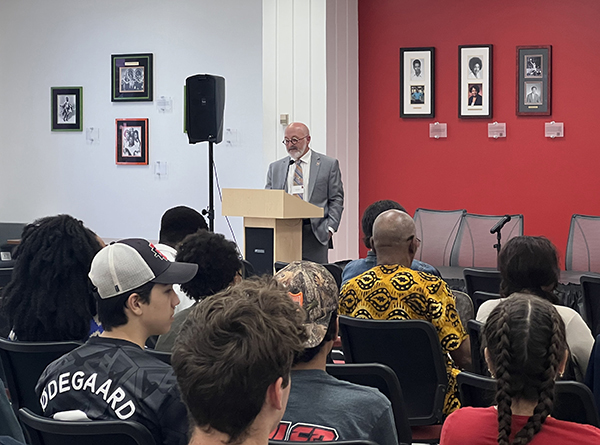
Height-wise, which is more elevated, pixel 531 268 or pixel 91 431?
pixel 531 268

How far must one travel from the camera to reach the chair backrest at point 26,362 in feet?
8.59

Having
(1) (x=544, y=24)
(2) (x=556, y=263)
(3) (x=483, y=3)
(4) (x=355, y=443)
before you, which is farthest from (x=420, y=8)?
(4) (x=355, y=443)

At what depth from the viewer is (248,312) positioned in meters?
1.31

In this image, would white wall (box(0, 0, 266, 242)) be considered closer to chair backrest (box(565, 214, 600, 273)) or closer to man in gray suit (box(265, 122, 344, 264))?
man in gray suit (box(265, 122, 344, 264))

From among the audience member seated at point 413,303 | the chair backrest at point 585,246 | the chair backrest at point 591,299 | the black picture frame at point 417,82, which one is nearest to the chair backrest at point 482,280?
the chair backrest at point 591,299

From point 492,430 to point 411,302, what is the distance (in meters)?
1.26

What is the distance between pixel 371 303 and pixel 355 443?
4.77ft

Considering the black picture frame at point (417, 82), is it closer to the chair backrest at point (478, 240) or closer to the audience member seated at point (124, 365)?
the chair backrest at point (478, 240)

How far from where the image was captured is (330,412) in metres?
1.81

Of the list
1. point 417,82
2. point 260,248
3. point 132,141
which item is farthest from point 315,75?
point 132,141

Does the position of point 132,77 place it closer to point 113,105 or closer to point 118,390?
point 113,105

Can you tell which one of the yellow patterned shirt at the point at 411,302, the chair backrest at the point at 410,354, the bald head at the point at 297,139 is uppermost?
the bald head at the point at 297,139

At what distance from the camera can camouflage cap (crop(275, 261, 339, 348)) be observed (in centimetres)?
199

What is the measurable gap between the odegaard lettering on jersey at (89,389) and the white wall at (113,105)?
6.59 meters
